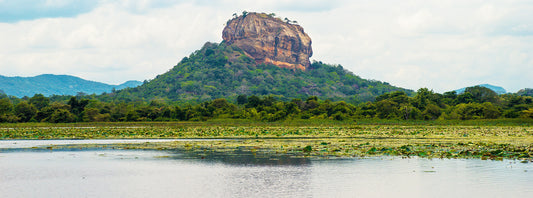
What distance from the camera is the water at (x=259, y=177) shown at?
16.3 meters

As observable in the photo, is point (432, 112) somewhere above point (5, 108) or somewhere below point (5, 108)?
below

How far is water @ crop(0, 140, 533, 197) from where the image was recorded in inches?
642

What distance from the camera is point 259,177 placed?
754 inches

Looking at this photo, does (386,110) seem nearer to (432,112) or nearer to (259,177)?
(432,112)

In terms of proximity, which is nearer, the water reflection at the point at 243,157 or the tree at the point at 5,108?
the water reflection at the point at 243,157

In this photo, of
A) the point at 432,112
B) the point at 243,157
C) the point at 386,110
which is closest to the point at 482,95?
the point at 432,112

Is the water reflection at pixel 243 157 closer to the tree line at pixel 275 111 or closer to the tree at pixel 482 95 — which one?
the tree line at pixel 275 111

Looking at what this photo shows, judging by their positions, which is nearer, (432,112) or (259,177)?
(259,177)

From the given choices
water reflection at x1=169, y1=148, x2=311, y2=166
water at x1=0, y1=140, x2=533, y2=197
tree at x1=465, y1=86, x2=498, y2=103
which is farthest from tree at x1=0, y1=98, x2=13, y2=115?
tree at x1=465, y1=86, x2=498, y2=103


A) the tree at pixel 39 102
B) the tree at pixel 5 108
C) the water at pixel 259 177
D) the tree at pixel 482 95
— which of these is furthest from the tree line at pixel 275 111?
the water at pixel 259 177

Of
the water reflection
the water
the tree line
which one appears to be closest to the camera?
the water

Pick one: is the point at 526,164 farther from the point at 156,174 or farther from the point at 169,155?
the point at 169,155

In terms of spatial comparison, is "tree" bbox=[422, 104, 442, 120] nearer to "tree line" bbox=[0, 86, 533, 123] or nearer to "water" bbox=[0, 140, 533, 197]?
"tree line" bbox=[0, 86, 533, 123]

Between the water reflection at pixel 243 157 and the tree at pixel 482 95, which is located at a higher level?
the tree at pixel 482 95
